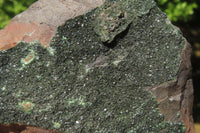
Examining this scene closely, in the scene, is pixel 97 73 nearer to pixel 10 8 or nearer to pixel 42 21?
pixel 42 21

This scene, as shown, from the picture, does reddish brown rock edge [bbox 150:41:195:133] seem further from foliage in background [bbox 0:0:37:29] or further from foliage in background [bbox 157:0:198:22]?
foliage in background [bbox 0:0:37:29]

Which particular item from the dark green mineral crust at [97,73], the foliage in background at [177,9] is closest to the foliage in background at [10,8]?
the dark green mineral crust at [97,73]

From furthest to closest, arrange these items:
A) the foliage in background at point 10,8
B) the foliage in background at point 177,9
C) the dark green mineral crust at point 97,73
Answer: the foliage in background at point 177,9
the foliage in background at point 10,8
the dark green mineral crust at point 97,73

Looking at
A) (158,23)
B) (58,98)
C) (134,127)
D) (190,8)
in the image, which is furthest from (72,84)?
(190,8)

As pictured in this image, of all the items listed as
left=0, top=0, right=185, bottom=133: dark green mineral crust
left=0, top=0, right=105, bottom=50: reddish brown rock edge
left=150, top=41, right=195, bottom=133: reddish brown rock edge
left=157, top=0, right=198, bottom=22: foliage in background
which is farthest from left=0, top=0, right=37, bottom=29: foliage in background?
left=150, top=41, right=195, bottom=133: reddish brown rock edge

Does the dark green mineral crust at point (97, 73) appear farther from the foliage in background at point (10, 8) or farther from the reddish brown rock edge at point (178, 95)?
the foliage in background at point (10, 8)

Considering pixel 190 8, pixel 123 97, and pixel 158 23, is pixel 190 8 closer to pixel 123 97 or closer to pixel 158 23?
pixel 158 23
